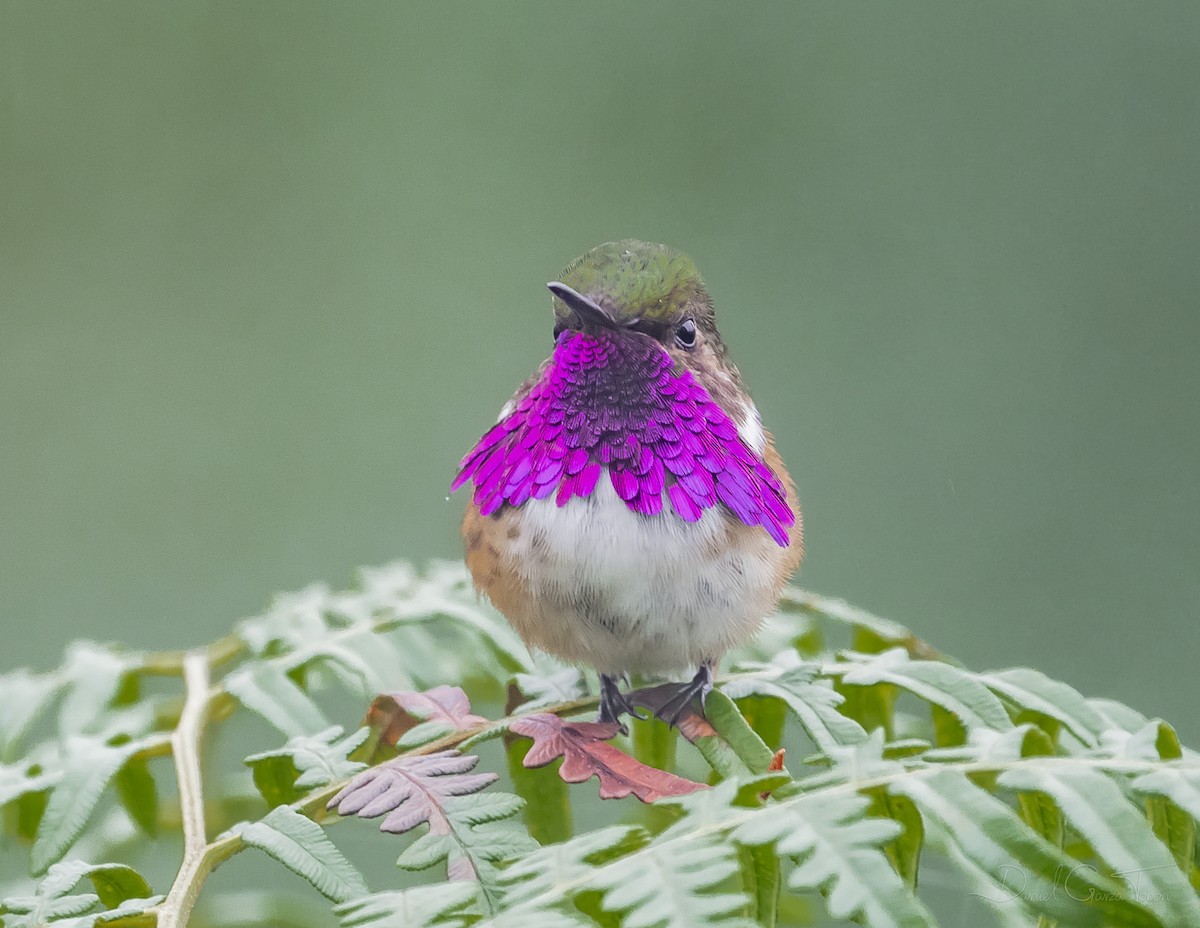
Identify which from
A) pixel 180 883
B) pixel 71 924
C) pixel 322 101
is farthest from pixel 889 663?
pixel 322 101

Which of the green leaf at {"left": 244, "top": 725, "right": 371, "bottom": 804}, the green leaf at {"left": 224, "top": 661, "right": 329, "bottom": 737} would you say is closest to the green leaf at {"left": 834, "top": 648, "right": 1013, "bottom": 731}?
the green leaf at {"left": 244, "top": 725, "right": 371, "bottom": 804}

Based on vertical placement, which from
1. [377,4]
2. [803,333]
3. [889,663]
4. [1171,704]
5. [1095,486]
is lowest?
[889,663]

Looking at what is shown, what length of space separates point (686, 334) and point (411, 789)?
880 millimetres

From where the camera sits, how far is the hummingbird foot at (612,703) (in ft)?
6.58

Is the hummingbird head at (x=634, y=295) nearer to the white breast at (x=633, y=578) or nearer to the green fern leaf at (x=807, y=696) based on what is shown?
the white breast at (x=633, y=578)

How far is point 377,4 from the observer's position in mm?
6094

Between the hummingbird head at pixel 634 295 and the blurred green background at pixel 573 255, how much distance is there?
101 inches

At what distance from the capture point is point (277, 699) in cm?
204

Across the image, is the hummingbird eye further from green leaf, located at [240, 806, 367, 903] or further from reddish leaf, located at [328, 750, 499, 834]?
green leaf, located at [240, 806, 367, 903]

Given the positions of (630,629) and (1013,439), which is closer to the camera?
(630,629)

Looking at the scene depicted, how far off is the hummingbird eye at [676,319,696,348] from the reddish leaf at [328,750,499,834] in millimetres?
786

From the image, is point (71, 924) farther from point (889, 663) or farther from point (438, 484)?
point (438, 484)

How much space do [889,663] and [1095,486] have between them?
10.3 ft

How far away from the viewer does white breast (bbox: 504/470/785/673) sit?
1938mm
